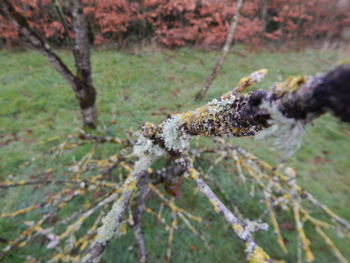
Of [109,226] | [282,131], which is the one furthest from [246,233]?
[109,226]

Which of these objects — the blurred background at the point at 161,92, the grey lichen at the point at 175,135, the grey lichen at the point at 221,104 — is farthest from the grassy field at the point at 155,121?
the grey lichen at the point at 175,135

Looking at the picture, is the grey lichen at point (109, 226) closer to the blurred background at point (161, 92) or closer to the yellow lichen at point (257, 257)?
the yellow lichen at point (257, 257)

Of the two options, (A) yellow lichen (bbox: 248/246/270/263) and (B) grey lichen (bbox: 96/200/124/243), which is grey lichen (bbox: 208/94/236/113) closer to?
(A) yellow lichen (bbox: 248/246/270/263)

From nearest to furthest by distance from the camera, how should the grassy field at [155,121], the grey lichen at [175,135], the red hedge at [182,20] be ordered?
1. the grey lichen at [175,135]
2. the grassy field at [155,121]
3. the red hedge at [182,20]

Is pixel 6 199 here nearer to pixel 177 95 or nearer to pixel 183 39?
pixel 177 95

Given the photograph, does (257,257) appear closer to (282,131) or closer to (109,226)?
(282,131)

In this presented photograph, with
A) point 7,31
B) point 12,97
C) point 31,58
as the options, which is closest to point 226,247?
point 12,97
